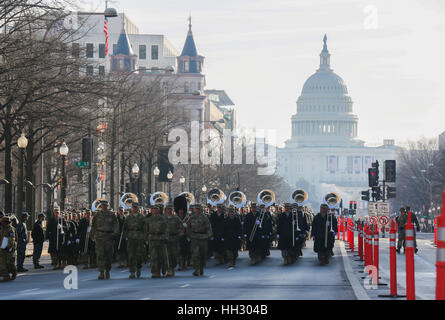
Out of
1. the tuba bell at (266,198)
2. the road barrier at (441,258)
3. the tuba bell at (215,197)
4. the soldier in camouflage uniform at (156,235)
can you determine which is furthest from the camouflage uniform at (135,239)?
the road barrier at (441,258)

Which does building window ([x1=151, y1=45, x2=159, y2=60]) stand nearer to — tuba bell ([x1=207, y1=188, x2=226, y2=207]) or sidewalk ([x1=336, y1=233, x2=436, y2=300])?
tuba bell ([x1=207, y1=188, x2=226, y2=207])

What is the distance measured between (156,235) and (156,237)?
49 millimetres

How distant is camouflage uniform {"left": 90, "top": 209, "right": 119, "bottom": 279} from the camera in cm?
2695

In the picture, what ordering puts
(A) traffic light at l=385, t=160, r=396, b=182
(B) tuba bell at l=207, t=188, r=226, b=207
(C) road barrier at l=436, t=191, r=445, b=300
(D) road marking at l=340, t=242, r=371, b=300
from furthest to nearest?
(A) traffic light at l=385, t=160, r=396, b=182 < (B) tuba bell at l=207, t=188, r=226, b=207 < (D) road marking at l=340, t=242, r=371, b=300 < (C) road barrier at l=436, t=191, r=445, b=300

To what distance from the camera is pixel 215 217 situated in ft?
116

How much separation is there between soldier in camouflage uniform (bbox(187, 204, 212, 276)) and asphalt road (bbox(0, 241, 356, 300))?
1.43 ft

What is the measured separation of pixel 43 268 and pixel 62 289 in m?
11.1

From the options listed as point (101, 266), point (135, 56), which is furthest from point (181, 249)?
point (135, 56)

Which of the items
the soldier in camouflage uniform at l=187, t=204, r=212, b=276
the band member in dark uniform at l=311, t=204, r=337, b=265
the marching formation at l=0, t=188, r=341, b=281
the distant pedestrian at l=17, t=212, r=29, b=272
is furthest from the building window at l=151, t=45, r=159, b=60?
the soldier in camouflage uniform at l=187, t=204, r=212, b=276

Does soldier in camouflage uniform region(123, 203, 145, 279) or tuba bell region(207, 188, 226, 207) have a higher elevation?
tuba bell region(207, 188, 226, 207)

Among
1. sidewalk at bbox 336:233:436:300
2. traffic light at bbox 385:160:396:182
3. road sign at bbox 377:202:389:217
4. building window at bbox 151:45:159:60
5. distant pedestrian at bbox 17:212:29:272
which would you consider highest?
building window at bbox 151:45:159:60

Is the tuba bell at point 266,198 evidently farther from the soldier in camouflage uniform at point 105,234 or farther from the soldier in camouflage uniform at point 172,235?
the soldier in camouflage uniform at point 105,234

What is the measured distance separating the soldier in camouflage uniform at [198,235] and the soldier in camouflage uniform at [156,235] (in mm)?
1038
